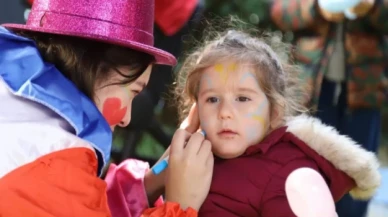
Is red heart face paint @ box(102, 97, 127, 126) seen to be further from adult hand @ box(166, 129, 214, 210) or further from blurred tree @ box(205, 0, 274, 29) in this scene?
blurred tree @ box(205, 0, 274, 29)

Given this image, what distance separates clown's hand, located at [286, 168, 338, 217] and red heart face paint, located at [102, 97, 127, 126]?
31 centimetres

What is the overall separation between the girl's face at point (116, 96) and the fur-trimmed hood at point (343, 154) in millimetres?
312

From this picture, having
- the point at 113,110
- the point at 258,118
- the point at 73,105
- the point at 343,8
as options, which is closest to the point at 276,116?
the point at 258,118

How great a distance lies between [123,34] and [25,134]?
0.24 metres

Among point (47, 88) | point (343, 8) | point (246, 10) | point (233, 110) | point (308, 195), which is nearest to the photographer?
point (47, 88)

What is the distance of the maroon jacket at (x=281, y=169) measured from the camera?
1118mm

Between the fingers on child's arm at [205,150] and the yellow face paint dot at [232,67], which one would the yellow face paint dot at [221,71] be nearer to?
A: the yellow face paint dot at [232,67]

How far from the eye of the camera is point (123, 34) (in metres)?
1.05

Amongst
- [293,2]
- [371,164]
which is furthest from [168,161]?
[293,2]

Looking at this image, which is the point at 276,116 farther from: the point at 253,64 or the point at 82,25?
the point at 82,25

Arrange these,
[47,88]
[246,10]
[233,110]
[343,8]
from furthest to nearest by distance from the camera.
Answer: [246,10] < [343,8] < [233,110] < [47,88]

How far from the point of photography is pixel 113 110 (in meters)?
1.09

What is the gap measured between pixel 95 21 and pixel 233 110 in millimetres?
304

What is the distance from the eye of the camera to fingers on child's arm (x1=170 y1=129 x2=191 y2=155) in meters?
1.16
